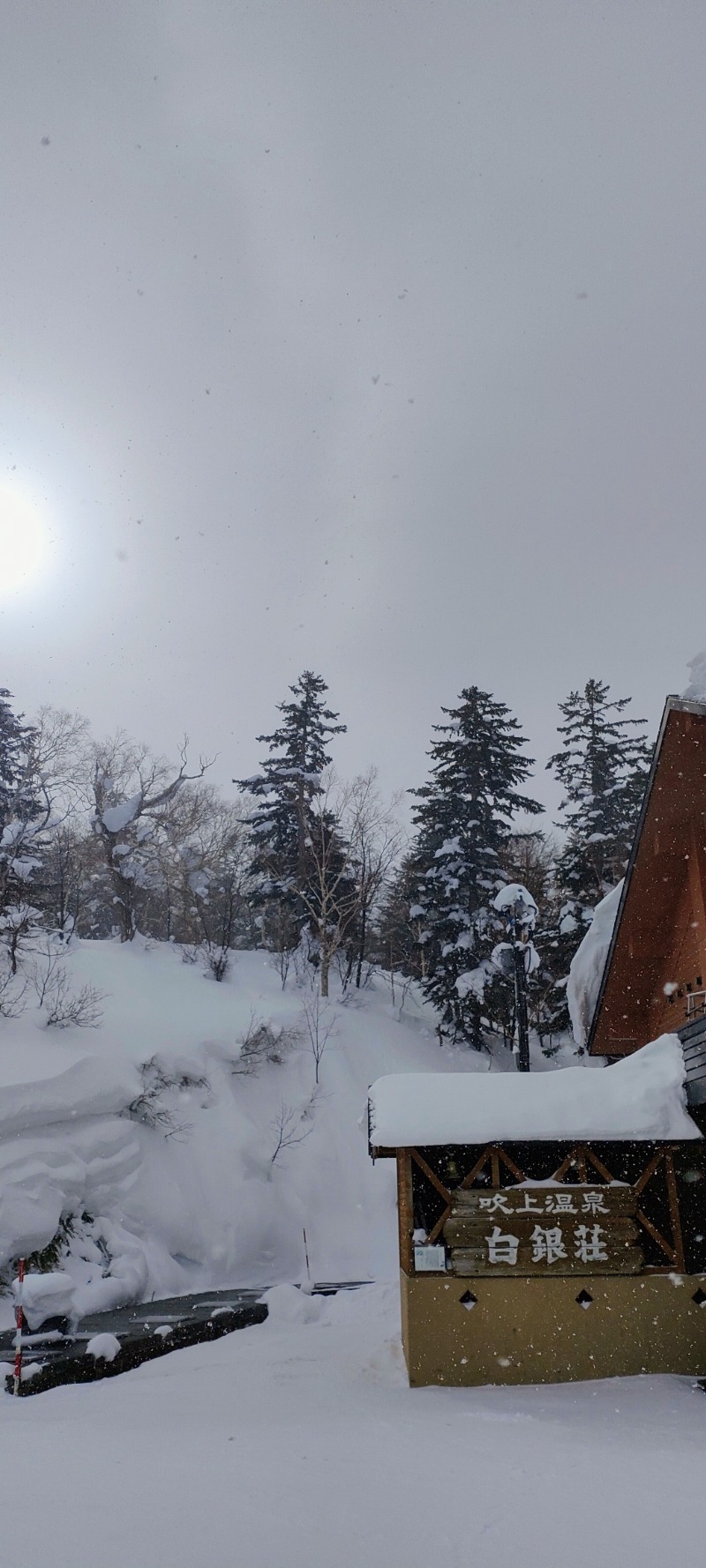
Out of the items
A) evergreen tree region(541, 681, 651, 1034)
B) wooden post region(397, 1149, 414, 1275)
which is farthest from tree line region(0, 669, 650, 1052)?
wooden post region(397, 1149, 414, 1275)

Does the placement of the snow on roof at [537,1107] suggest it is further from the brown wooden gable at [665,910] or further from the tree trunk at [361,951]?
the tree trunk at [361,951]

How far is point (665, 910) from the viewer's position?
1325 centimetres

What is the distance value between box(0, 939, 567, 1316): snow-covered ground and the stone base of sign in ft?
20.3

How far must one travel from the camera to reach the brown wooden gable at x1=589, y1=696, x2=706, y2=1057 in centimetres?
1070

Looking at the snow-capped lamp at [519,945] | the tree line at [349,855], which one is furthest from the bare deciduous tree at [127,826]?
the snow-capped lamp at [519,945]

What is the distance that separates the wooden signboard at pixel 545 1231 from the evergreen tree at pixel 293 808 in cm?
1919

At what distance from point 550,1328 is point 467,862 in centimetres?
1932

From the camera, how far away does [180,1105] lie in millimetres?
18609

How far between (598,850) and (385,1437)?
20.8m

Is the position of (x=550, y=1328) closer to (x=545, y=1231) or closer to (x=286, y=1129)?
(x=545, y=1231)

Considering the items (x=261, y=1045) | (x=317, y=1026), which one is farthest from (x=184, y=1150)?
(x=317, y=1026)

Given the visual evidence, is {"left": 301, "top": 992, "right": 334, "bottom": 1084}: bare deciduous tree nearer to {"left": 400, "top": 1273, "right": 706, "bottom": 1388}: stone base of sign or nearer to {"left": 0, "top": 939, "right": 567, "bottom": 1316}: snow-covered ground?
{"left": 0, "top": 939, "right": 567, "bottom": 1316}: snow-covered ground

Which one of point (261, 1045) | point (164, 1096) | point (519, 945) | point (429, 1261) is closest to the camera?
point (429, 1261)

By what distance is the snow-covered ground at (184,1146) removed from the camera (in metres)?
14.4
